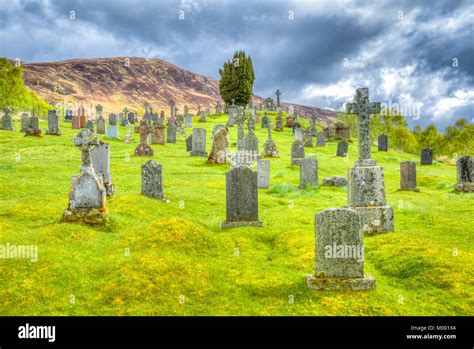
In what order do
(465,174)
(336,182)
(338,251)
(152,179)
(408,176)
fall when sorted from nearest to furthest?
(338,251), (152,179), (465,174), (408,176), (336,182)

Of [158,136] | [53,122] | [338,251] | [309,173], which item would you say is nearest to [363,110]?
[338,251]

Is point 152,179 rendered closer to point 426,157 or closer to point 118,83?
point 426,157

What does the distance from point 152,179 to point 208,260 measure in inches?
247

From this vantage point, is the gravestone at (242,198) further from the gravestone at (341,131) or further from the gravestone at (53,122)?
the gravestone at (341,131)

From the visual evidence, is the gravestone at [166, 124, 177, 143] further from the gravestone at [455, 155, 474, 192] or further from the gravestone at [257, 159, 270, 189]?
the gravestone at [455, 155, 474, 192]

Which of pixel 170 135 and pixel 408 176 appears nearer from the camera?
pixel 408 176

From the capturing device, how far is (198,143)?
91.4 feet

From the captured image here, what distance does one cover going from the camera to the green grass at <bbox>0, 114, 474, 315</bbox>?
686 cm

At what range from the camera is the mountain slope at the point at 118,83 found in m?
111

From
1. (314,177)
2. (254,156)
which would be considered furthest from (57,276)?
(254,156)

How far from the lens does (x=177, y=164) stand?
79.3 ft

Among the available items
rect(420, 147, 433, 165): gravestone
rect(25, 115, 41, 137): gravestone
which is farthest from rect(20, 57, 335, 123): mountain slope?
rect(420, 147, 433, 165): gravestone

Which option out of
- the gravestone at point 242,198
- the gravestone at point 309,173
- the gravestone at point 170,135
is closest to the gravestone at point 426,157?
the gravestone at point 309,173

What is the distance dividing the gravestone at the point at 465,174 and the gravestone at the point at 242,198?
1171 cm
